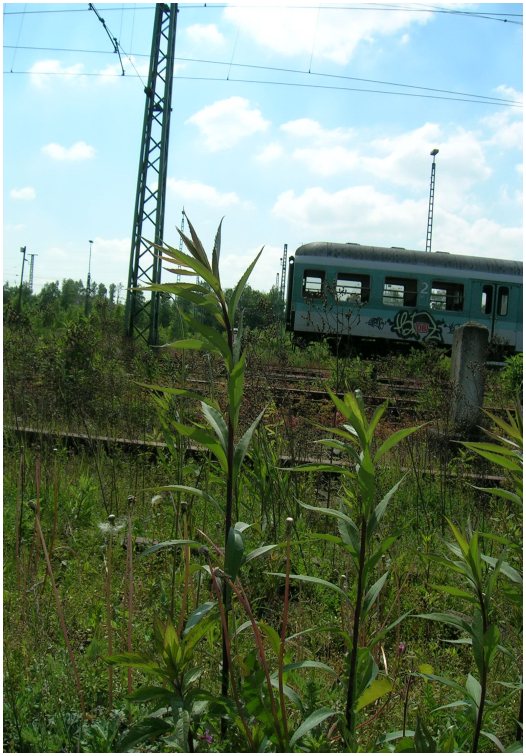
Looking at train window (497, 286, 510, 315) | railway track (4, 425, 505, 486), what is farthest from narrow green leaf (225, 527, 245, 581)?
train window (497, 286, 510, 315)

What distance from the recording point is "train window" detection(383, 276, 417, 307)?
15375 mm

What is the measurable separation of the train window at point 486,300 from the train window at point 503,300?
221 mm

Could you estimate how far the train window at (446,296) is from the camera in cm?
1557

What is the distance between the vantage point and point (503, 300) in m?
15.9

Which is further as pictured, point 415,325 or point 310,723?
point 415,325

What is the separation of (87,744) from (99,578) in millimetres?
1155

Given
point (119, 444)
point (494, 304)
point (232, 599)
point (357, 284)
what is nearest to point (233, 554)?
point (232, 599)

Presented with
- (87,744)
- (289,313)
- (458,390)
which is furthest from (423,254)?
(87,744)

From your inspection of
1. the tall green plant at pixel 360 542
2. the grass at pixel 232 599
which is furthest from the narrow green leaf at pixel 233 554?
the tall green plant at pixel 360 542

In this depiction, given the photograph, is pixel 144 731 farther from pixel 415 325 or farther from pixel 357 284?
pixel 415 325

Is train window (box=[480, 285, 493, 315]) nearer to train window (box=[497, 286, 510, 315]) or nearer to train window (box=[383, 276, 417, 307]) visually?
train window (box=[497, 286, 510, 315])

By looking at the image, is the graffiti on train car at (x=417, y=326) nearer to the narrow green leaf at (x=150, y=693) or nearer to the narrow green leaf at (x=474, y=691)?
the narrow green leaf at (x=474, y=691)

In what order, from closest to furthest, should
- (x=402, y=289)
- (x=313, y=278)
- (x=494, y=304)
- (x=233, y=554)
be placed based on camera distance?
1. (x=233, y=554)
2. (x=313, y=278)
3. (x=402, y=289)
4. (x=494, y=304)

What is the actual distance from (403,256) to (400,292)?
3.00 feet
